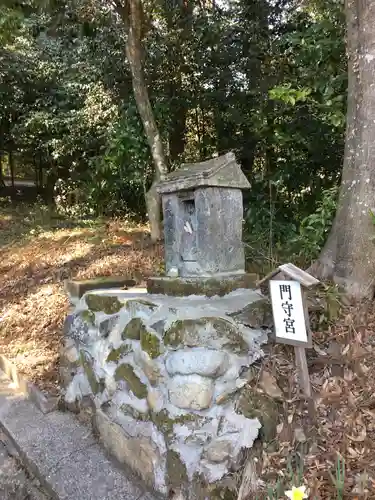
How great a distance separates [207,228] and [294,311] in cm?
91

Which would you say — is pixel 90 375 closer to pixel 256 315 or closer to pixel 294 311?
pixel 256 315

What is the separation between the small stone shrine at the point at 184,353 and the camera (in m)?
2.31

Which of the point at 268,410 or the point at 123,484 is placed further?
the point at 123,484

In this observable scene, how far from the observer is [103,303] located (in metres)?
3.25

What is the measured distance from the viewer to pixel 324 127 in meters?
5.87

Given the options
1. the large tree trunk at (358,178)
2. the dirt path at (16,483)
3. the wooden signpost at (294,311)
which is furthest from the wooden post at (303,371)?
the dirt path at (16,483)

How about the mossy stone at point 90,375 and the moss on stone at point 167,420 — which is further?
the mossy stone at point 90,375

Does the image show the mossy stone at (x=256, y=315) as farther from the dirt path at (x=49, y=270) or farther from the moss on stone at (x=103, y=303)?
the dirt path at (x=49, y=270)

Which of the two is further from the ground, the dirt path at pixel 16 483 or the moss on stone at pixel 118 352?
the moss on stone at pixel 118 352

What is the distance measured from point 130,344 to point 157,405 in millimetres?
472

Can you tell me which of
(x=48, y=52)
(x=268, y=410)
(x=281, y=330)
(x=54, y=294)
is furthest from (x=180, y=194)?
(x=48, y=52)

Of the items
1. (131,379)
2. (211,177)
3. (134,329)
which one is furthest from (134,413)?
(211,177)

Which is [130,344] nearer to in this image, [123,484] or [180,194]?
[123,484]

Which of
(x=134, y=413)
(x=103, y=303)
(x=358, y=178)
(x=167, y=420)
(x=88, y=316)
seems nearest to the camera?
(x=167, y=420)
